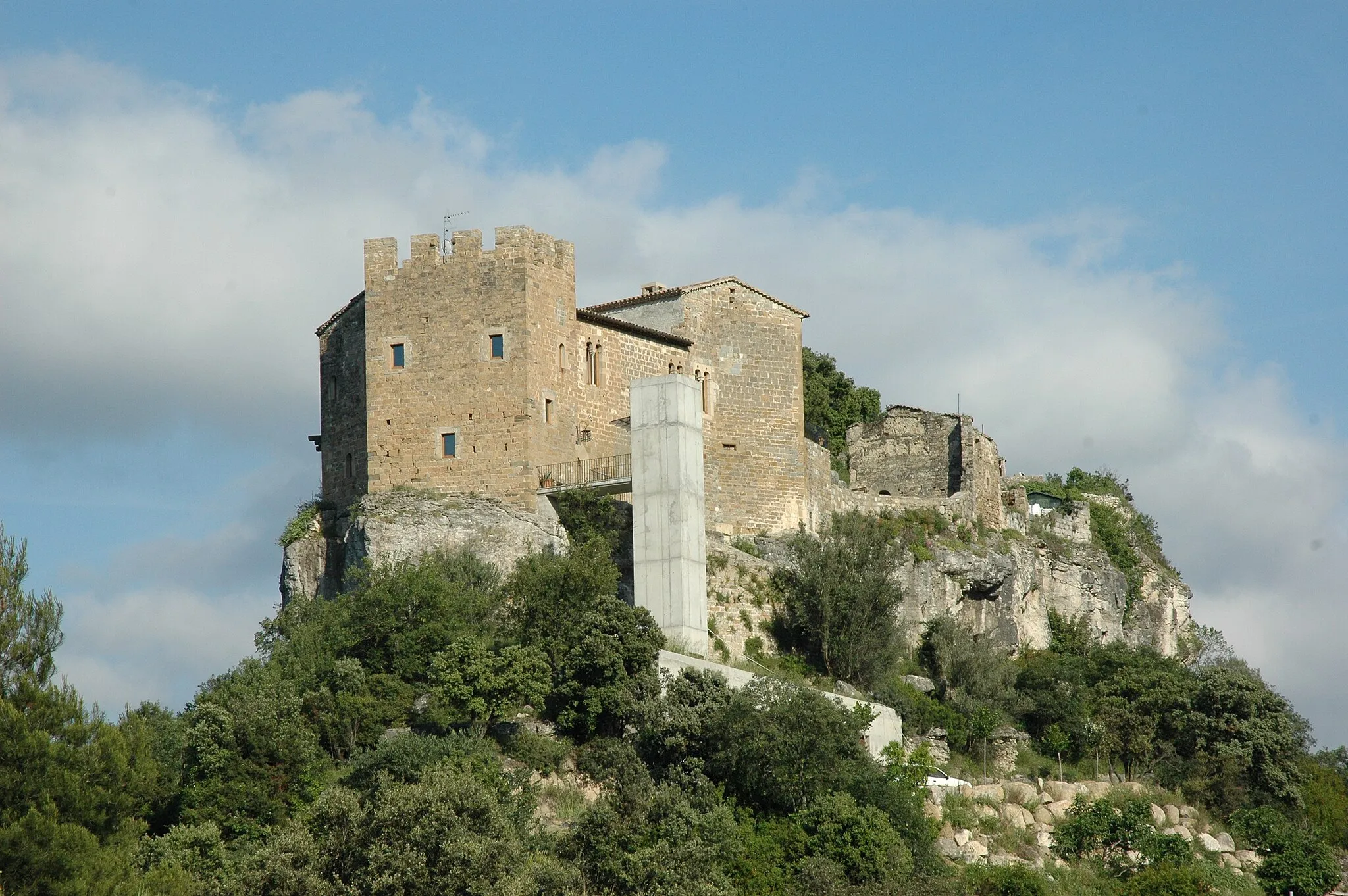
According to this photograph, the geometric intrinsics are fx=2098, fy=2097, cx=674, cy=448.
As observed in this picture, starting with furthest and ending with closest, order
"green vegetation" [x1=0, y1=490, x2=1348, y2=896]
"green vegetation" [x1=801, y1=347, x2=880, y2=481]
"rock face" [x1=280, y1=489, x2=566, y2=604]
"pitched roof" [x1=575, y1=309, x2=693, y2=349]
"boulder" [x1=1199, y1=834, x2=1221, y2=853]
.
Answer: "green vegetation" [x1=801, y1=347, x2=880, y2=481] < "pitched roof" [x1=575, y1=309, x2=693, y2=349] < "rock face" [x1=280, y1=489, x2=566, y2=604] < "boulder" [x1=1199, y1=834, x2=1221, y2=853] < "green vegetation" [x1=0, y1=490, x2=1348, y2=896]

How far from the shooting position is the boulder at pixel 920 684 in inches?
2101

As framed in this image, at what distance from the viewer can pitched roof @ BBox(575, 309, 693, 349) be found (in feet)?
177

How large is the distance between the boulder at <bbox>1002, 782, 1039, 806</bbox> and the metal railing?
11.8 metres

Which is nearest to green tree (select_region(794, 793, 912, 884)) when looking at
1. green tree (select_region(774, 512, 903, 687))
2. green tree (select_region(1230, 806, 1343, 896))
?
green tree (select_region(774, 512, 903, 687))

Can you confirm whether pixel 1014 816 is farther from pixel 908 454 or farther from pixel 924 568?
pixel 908 454

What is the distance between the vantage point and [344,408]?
53938 millimetres

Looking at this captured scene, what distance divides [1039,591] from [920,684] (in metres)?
9.21

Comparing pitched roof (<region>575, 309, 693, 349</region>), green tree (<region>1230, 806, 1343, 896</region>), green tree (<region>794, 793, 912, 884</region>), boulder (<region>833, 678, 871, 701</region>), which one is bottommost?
green tree (<region>1230, 806, 1343, 896</region>)

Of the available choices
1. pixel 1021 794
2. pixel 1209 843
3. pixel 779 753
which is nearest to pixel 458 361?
pixel 779 753

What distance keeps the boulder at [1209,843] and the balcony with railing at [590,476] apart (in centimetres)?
1569

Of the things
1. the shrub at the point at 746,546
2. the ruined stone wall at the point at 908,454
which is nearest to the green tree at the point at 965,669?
the shrub at the point at 746,546

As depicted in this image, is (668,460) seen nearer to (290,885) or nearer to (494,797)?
(494,797)

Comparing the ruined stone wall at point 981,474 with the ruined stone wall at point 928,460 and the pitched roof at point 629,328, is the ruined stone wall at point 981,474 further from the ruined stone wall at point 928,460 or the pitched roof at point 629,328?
the pitched roof at point 629,328

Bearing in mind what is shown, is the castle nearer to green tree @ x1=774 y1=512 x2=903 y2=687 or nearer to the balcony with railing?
the balcony with railing
